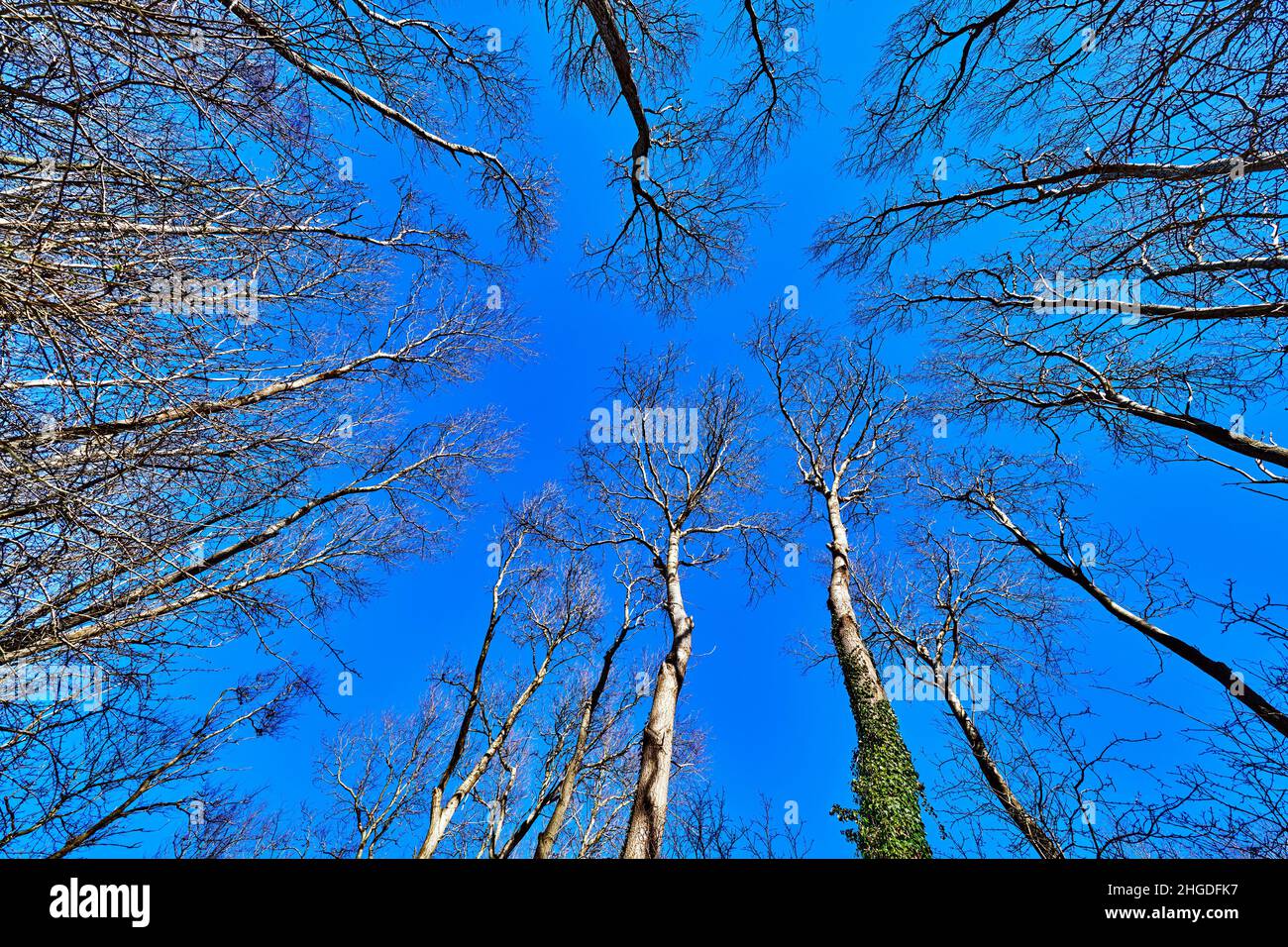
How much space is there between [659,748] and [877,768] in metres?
2.83

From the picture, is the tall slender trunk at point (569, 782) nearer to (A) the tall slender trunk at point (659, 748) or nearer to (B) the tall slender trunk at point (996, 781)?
(A) the tall slender trunk at point (659, 748)

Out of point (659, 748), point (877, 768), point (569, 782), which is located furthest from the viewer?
point (569, 782)

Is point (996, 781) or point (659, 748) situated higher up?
point (659, 748)

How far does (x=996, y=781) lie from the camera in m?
5.49

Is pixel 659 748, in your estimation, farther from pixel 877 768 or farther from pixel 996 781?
pixel 996 781

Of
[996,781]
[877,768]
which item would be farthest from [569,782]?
[996,781]

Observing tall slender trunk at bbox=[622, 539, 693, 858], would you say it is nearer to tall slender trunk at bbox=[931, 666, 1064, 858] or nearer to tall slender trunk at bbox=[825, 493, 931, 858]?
tall slender trunk at bbox=[825, 493, 931, 858]

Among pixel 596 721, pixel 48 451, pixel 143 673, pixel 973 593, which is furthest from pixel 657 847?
pixel 973 593

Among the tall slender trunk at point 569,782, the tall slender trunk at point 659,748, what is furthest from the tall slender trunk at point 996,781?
the tall slender trunk at point 569,782

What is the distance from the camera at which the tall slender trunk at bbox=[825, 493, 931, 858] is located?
5055 millimetres

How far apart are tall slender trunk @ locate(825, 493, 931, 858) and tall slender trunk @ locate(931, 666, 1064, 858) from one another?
3.00 ft
